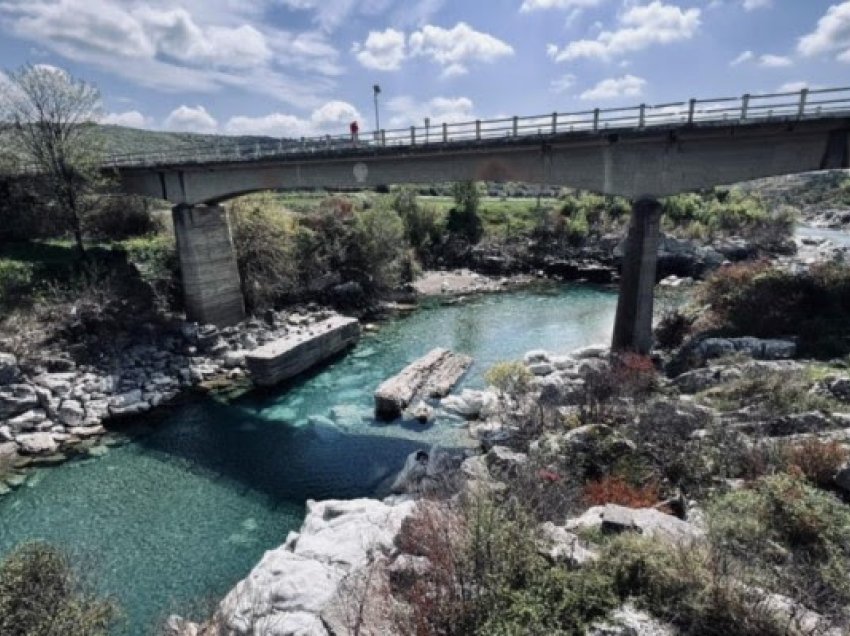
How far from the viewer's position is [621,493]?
11.0m

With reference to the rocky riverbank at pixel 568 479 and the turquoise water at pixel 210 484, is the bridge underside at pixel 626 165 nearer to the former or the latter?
the rocky riverbank at pixel 568 479

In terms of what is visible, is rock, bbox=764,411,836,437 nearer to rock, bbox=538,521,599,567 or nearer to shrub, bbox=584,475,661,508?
shrub, bbox=584,475,661,508

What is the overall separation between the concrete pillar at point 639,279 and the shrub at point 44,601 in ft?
60.4

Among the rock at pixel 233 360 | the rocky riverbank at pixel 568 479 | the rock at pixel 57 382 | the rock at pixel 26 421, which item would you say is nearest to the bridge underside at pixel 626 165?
the rocky riverbank at pixel 568 479

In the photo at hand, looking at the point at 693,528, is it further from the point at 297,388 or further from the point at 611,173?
the point at 297,388

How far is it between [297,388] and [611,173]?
16.1 metres

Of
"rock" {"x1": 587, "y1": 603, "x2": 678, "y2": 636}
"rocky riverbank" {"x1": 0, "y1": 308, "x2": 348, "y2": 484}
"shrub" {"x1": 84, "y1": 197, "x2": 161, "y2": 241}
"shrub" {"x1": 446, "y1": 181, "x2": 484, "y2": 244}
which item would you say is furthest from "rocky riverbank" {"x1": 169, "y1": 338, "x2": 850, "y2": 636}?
"shrub" {"x1": 446, "y1": 181, "x2": 484, "y2": 244}

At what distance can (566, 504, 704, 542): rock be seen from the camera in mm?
8219

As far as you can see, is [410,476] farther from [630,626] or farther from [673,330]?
[673,330]

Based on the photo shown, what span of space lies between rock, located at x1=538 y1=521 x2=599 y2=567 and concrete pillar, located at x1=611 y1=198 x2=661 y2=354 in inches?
538

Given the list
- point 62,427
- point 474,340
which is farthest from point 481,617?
point 474,340

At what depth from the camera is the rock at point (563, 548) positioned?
7605 millimetres

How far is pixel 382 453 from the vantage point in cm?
1828

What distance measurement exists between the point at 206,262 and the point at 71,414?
1161 centimetres
